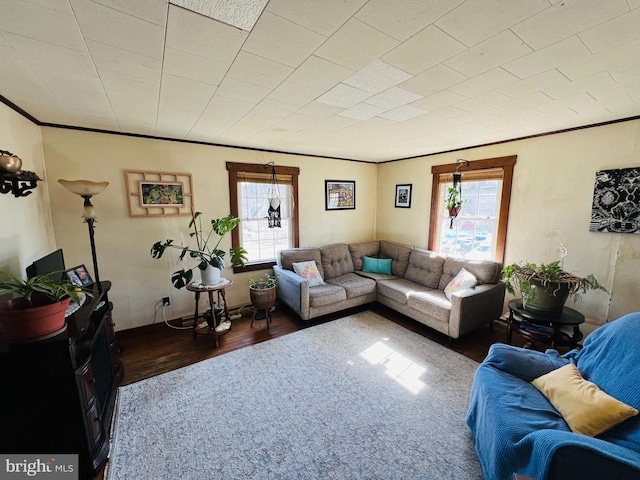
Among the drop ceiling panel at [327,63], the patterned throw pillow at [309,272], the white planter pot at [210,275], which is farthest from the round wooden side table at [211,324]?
the drop ceiling panel at [327,63]

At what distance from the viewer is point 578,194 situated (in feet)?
8.91

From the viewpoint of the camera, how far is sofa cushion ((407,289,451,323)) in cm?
297

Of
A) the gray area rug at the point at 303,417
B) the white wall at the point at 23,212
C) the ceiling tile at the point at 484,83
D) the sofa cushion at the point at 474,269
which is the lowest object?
the gray area rug at the point at 303,417

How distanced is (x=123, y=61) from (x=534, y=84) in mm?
2476

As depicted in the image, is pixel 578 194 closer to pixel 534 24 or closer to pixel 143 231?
pixel 534 24

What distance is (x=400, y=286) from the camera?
368 centimetres

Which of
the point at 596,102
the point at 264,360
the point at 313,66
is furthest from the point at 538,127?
the point at 264,360

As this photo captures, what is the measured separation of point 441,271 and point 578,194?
166cm

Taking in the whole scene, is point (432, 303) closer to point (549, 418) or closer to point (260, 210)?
point (549, 418)

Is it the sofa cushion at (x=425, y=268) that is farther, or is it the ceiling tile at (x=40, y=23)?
the sofa cushion at (x=425, y=268)

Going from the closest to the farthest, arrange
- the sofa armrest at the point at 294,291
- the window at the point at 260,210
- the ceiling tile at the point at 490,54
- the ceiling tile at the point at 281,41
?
1. the ceiling tile at the point at 281,41
2. the ceiling tile at the point at 490,54
3. the sofa armrest at the point at 294,291
4. the window at the point at 260,210

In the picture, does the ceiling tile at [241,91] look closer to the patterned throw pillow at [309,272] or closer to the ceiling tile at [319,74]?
the ceiling tile at [319,74]

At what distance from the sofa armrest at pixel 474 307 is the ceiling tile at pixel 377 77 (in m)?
2.30

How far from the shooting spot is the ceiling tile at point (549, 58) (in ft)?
4.13
